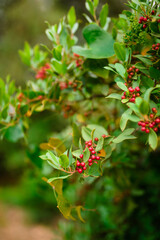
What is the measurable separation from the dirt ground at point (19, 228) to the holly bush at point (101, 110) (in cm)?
202

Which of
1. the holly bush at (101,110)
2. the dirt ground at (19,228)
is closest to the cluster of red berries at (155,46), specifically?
the holly bush at (101,110)

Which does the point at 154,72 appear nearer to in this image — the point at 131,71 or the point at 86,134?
the point at 131,71

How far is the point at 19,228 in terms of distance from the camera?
3.25m

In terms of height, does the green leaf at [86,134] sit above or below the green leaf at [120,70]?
below

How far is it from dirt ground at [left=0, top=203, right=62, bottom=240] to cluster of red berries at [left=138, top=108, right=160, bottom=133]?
2794 millimetres

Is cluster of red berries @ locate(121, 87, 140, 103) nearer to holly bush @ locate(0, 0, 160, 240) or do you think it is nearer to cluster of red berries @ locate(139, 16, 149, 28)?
holly bush @ locate(0, 0, 160, 240)

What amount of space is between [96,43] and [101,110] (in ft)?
1.28

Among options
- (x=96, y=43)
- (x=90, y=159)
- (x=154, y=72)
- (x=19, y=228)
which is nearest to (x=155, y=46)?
(x=154, y=72)

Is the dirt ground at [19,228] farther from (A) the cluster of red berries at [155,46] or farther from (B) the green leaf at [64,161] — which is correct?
(A) the cluster of red berries at [155,46]

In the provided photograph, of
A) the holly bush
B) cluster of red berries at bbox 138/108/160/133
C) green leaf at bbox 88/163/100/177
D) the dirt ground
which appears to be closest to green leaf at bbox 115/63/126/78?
the holly bush

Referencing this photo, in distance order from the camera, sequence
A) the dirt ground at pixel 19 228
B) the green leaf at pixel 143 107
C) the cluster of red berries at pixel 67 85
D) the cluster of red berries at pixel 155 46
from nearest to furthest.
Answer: the green leaf at pixel 143 107, the cluster of red berries at pixel 155 46, the cluster of red berries at pixel 67 85, the dirt ground at pixel 19 228

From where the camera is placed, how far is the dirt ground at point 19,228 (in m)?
3.00

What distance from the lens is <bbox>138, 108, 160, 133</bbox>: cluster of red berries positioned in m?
0.44

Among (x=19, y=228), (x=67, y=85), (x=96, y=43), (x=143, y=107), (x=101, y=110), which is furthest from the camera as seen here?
(x=19, y=228)
